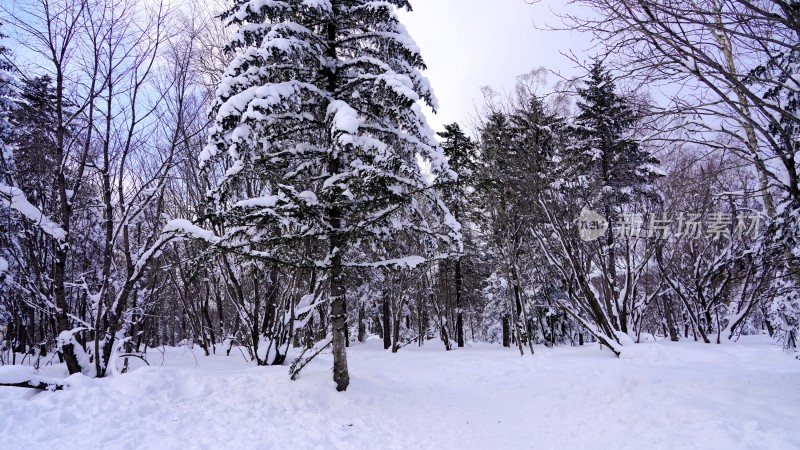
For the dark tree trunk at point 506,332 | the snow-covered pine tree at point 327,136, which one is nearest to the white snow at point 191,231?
the snow-covered pine tree at point 327,136

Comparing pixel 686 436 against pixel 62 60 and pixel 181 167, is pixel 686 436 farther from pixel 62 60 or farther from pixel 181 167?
pixel 181 167

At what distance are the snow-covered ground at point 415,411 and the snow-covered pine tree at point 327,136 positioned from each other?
1151mm

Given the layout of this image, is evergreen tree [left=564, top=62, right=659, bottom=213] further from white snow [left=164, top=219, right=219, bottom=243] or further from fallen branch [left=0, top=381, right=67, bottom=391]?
fallen branch [left=0, top=381, right=67, bottom=391]

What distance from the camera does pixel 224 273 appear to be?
1119 centimetres

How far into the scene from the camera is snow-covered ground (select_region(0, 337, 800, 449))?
4273 mm

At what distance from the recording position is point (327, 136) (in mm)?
7133

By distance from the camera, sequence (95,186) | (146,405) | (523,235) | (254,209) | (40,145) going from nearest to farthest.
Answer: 1. (146,405)
2. (254,209)
3. (40,145)
4. (95,186)
5. (523,235)

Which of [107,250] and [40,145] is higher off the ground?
[40,145]

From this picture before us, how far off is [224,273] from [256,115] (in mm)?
6806

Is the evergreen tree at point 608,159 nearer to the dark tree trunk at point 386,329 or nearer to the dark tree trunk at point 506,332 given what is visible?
the dark tree trunk at point 506,332

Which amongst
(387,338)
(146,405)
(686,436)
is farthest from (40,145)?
(387,338)
